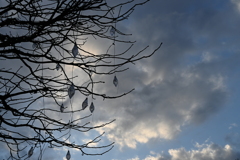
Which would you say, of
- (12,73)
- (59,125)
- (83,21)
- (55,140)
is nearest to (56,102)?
(59,125)

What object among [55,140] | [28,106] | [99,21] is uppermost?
[99,21]

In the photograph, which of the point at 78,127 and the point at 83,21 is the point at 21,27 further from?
the point at 78,127

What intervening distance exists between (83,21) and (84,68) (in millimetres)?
637

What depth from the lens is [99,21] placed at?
316cm

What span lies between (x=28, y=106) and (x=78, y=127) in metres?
0.73

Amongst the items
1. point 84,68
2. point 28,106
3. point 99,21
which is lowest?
point 28,106

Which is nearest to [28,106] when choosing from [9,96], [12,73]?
[9,96]

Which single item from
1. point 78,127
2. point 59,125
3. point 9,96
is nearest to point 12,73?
point 9,96

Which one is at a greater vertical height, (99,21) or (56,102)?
A: (99,21)

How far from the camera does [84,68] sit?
10.0 ft

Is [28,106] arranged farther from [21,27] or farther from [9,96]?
[21,27]

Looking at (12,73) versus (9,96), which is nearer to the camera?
(9,96)

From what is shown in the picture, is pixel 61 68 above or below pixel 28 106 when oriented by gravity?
above

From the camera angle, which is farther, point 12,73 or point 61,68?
point 12,73
